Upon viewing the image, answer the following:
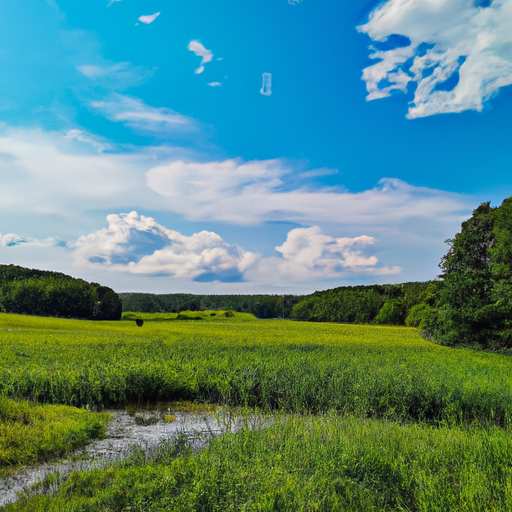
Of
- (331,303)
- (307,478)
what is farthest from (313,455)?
A: (331,303)

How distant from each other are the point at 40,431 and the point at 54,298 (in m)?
103

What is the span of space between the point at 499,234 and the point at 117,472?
127ft

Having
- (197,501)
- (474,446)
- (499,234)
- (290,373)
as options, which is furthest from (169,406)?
(499,234)

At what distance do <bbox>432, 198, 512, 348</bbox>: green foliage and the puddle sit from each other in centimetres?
3126

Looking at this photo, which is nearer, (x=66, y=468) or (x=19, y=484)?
(x=19, y=484)

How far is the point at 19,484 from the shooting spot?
8.05 m

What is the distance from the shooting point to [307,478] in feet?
23.9

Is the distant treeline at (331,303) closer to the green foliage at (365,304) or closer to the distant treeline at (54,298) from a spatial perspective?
the green foliage at (365,304)

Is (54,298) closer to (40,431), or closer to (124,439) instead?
(40,431)

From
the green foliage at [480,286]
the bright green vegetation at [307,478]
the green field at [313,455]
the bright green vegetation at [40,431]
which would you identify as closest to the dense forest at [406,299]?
the green foliage at [480,286]

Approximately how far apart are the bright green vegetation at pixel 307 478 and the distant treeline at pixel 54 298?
4189 inches

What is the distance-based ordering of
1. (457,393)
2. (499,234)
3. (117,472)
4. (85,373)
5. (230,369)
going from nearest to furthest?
(117,472)
(457,393)
(85,373)
(230,369)
(499,234)

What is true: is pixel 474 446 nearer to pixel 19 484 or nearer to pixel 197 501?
pixel 197 501

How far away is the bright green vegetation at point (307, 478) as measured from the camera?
21.3 feet
